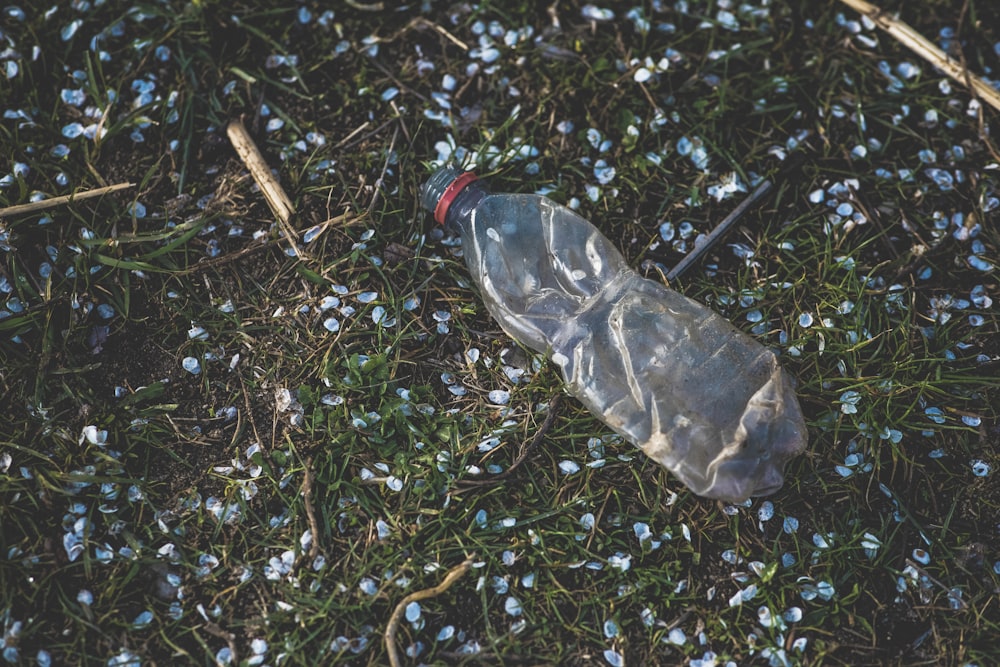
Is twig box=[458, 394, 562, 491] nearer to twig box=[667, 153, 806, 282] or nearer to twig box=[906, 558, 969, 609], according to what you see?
twig box=[667, 153, 806, 282]

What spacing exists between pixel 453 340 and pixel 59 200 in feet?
5.12

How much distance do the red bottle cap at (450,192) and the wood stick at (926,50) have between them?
6.26ft

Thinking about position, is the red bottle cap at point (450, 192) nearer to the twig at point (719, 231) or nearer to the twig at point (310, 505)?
the twig at point (719, 231)

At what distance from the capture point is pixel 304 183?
325 cm

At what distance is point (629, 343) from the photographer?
2.88 m

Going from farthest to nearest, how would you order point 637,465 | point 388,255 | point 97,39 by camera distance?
point 97,39 → point 388,255 → point 637,465

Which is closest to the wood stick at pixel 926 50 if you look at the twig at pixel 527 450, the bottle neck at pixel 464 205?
the bottle neck at pixel 464 205

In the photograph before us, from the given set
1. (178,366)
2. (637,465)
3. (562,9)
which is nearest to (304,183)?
(178,366)

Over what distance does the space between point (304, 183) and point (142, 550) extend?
4.78ft

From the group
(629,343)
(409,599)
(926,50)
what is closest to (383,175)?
(629,343)

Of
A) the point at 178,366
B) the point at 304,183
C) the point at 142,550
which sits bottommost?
the point at 142,550

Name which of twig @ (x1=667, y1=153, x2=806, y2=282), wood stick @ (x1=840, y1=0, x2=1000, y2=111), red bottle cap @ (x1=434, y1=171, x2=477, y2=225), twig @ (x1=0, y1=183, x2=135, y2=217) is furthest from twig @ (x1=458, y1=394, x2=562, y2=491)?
wood stick @ (x1=840, y1=0, x2=1000, y2=111)

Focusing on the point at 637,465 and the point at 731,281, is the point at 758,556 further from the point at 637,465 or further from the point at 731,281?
the point at 731,281

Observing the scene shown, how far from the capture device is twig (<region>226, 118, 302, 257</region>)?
3162 mm
